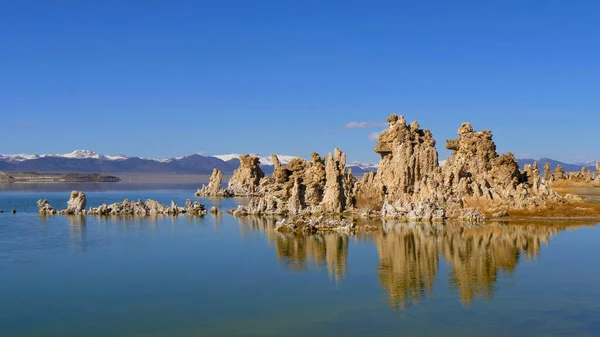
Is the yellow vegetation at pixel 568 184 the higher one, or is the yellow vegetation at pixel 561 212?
the yellow vegetation at pixel 568 184

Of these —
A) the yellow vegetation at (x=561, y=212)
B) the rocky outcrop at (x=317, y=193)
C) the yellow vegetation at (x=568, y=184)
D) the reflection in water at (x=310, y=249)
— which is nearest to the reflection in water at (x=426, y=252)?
A: the reflection in water at (x=310, y=249)

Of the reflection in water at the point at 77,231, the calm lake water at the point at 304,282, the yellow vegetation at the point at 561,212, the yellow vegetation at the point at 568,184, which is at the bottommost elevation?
the calm lake water at the point at 304,282

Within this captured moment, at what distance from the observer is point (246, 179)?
153125mm

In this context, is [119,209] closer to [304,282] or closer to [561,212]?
[304,282]

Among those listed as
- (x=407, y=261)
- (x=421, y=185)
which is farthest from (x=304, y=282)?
(x=421, y=185)

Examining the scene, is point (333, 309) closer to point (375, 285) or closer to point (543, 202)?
point (375, 285)

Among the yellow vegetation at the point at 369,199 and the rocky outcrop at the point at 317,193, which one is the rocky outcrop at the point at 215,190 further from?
the yellow vegetation at the point at 369,199

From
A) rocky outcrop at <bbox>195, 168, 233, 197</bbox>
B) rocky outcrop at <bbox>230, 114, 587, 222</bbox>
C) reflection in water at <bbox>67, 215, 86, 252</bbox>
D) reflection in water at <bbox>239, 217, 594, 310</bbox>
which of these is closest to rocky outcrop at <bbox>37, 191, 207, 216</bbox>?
reflection in water at <bbox>67, 215, 86, 252</bbox>

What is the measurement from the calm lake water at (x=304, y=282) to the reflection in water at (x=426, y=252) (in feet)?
0.45

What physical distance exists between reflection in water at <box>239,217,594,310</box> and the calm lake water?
0.14 meters

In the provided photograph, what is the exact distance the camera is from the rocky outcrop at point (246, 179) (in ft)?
491

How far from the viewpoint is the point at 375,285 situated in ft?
127

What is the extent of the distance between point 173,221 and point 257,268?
35.0 m

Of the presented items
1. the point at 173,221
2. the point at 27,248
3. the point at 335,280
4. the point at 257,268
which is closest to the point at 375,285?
the point at 335,280
